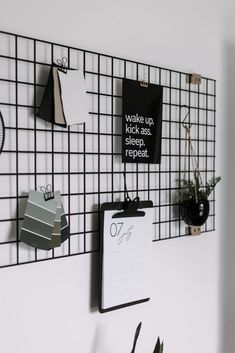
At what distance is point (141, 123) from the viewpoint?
1287mm

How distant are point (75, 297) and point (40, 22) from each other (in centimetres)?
76

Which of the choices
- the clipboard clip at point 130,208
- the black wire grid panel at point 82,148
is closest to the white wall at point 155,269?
the black wire grid panel at point 82,148

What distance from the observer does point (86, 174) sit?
1.16 m

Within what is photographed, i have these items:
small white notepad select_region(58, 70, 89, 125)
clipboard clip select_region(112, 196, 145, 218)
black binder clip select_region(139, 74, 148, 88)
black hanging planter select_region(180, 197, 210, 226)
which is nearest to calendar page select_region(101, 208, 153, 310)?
clipboard clip select_region(112, 196, 145, 218)

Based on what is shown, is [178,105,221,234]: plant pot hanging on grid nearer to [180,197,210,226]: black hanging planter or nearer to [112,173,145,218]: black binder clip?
[180,197,210,226]: black hanging planter

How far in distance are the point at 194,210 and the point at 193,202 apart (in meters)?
0.03

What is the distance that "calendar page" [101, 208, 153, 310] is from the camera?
119 cm

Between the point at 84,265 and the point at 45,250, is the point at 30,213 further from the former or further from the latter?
the point at 84,265

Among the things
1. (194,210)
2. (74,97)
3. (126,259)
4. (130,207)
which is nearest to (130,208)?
(130,207)

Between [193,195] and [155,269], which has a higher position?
[193,195]

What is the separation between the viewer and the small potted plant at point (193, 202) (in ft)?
4.58

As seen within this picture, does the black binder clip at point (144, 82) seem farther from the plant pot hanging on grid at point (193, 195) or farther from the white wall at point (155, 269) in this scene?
the plant pot hanging on grid at point (193, 195)

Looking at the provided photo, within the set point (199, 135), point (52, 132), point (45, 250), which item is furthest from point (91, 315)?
point (199, 135)

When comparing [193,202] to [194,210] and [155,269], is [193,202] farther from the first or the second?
[155,269]
